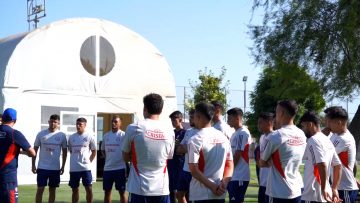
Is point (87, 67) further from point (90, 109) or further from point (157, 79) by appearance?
point (157, 79)

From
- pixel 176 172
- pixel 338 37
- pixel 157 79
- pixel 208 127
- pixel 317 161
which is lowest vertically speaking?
pixel 176 172

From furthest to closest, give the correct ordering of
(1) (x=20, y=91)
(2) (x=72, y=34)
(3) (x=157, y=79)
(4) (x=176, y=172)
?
(3) (x=157, y=79), (2) (x=72, y=34), (1) (x=20, y=91), (4) (x=176, y=172)

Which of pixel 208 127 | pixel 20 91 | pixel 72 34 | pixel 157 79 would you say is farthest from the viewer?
pixel 157 79

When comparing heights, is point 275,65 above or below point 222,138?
above

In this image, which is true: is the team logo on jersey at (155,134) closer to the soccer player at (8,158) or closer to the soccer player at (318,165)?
the soccer player at (318,165)

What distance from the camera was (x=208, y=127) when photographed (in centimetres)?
591

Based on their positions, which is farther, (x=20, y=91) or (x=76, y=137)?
(x=20, y=91)

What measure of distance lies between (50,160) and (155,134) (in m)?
5.62

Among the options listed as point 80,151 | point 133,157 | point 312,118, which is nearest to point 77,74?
point 80,151

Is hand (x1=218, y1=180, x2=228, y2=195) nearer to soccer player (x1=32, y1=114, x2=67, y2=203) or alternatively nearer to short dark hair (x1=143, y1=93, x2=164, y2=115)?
short dark hair (x1=143, y1=93, x2=164, y2=115)

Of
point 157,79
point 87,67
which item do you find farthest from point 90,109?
point 157,79

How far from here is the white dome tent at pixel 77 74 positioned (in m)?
16.1

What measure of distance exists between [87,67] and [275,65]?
6059mm

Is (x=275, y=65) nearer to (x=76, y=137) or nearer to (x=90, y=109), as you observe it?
(x=90, y=109)
